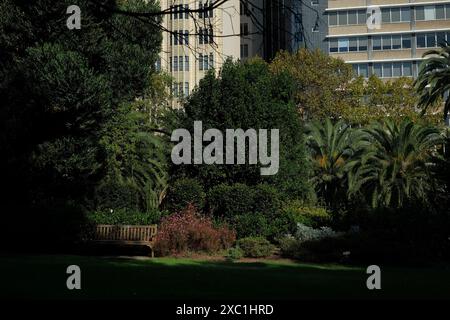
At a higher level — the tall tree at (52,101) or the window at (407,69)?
the window at (407,69)

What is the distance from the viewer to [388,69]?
2810 inches

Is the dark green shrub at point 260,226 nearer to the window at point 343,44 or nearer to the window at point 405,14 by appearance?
the window at point 343,44

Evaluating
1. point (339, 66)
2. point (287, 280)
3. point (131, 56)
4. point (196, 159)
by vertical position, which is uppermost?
point (339, 66)

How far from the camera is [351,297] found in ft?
34.1

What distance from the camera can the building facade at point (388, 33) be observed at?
70.2 metres

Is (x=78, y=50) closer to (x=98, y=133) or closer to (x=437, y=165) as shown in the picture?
(x=98, y=133)

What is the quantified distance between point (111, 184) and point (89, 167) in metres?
2.17

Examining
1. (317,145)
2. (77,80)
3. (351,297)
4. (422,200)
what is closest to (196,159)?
(77,80)

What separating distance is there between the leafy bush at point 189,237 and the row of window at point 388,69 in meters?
52.3

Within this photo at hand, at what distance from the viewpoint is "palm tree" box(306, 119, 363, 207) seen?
37.4 m

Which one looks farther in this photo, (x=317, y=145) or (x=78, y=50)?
(x=317, y=145)

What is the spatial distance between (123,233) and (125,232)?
9cm

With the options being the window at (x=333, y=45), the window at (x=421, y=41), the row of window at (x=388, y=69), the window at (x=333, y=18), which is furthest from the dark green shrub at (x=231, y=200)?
the window at (x=421, y=41)

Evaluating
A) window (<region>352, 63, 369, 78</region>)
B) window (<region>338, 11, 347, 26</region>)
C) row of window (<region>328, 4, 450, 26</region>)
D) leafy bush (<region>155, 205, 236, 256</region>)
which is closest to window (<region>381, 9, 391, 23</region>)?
row of window (<region>328, 4, 450, 26</region>)
